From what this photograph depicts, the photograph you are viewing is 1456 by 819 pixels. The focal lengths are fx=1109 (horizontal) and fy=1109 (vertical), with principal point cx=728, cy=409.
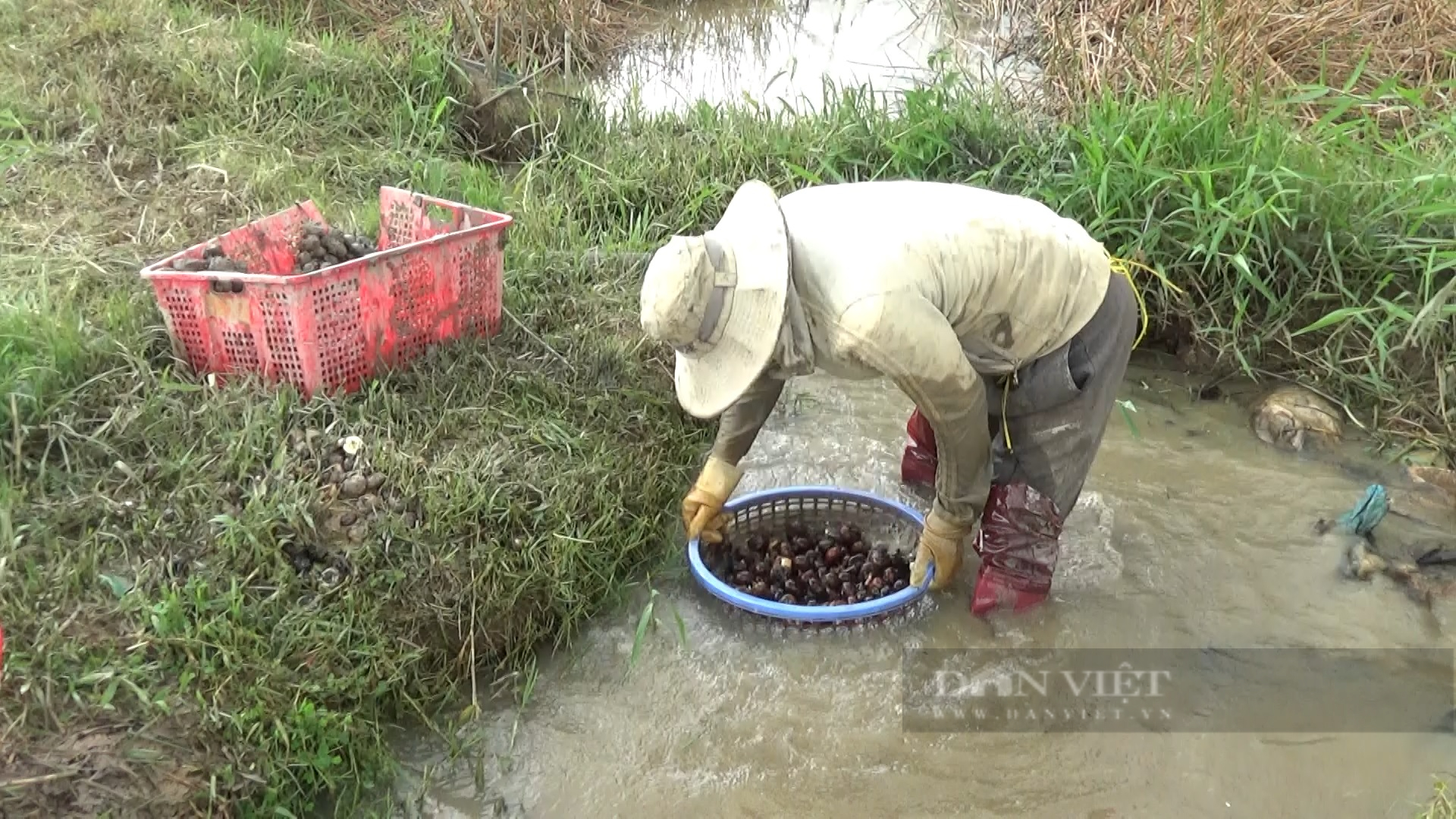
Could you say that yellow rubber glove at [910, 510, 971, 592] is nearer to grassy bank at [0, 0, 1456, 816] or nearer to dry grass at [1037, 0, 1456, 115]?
grassy bank at [0, 0, 1456, 816]

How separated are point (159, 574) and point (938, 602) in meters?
1.91

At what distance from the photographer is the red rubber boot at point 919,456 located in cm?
327

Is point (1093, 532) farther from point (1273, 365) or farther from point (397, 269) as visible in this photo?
point (397, 269)

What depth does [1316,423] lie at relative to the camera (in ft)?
11.6

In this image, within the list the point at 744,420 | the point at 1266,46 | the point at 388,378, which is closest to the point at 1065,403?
the point at 744,420

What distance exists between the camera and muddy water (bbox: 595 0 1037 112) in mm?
5379

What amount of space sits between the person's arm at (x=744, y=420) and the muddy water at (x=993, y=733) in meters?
0.42

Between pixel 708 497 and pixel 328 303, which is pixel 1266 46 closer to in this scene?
pixel 708 497

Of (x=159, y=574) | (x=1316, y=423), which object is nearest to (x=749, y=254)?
(x=159, y=574)

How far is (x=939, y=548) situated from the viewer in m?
2.79

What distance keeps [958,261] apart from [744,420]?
0.74m

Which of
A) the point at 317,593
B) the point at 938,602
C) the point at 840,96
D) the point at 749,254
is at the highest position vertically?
the point at 749,254

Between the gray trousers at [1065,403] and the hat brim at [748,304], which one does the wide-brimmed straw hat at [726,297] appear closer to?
the hat brim at [748,304]

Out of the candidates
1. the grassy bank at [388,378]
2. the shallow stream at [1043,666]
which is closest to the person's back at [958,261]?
the shallow stream at [1043,666]
